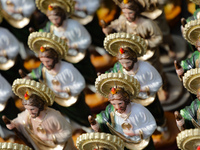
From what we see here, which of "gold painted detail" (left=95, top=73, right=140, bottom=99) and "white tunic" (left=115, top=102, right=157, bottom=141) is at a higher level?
"gold painted detail" (left=95, top=73, right=140, bottom=99)

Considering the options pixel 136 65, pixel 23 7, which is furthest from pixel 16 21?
pixel 136 65

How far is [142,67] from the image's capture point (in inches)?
320

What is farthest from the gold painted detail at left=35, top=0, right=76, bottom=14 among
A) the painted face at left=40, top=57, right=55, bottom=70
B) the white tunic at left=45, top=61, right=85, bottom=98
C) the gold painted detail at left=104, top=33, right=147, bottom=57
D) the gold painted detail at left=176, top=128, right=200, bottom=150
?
the gold painted detail at left=176, top=128, right=200, bottom=150

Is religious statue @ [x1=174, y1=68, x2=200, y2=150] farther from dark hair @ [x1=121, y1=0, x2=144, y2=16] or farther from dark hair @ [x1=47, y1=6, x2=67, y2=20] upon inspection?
dark hair @ [x1=47, y1=6, x2=67, y2=20]

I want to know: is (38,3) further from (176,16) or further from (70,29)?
(176,16)

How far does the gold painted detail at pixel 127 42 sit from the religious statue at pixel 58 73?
61 centimetres

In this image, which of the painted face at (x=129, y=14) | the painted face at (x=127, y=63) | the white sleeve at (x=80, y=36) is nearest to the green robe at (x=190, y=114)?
the painted face at (x=127, y=63)

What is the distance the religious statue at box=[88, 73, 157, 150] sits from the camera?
7.43m

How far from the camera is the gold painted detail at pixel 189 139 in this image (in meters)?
6.88

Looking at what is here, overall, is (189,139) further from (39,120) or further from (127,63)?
(39,120)

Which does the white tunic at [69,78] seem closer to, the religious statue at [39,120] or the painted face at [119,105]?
the religious statue at [39,120]

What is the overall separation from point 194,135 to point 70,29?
112 inches

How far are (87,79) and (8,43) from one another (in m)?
1.17

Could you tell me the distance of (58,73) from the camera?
27.8 ft
